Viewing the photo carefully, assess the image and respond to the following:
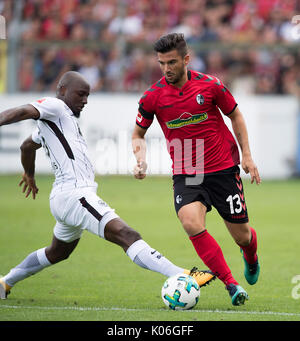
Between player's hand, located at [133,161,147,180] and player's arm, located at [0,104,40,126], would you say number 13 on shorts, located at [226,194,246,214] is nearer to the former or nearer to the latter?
player's hand, located at [133,161,147,180]

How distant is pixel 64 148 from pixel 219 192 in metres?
1.47

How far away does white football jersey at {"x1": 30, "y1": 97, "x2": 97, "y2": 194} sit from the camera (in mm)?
6422

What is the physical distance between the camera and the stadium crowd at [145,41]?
67.0ft

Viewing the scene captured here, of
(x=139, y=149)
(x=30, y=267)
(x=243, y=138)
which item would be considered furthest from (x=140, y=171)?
(x=30, y=267)

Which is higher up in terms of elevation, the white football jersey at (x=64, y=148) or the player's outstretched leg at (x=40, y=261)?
the white football jersey at (x=64, y=148)

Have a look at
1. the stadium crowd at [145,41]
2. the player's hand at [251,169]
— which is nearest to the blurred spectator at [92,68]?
the stadium crowd at [145,41]

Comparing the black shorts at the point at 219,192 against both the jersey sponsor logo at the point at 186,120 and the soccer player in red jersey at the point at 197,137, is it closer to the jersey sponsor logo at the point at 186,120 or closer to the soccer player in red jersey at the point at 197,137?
the soccer player in red jersey at the point at 197,137

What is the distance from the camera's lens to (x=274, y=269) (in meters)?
8.59

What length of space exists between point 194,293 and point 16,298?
1.76 m

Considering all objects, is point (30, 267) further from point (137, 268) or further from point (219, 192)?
point (137, 268)

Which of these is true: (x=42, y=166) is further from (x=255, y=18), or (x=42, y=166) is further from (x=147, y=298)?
(x=147, y=298)

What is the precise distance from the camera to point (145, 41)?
2083 cm
